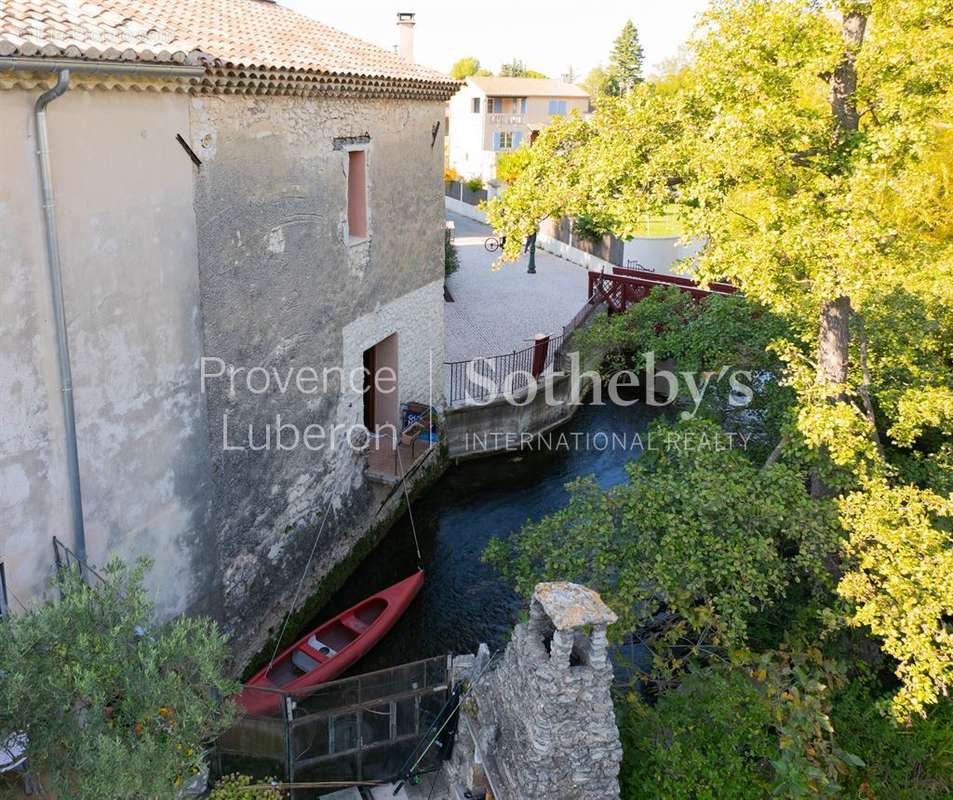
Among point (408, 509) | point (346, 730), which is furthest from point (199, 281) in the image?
point (408, 509)

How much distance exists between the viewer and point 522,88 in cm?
6131

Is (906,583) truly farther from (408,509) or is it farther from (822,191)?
(408,509)

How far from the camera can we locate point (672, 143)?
Answer: 1106cm

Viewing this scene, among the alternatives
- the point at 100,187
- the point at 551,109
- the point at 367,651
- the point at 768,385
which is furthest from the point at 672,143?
the point at 551,109

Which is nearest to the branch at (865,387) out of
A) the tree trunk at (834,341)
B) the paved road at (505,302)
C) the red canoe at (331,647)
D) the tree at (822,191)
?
the tree at (822,191)

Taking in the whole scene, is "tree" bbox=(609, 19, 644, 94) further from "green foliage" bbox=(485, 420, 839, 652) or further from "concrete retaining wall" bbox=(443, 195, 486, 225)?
"green foliage" bbox=(485, 420, 839, 652)

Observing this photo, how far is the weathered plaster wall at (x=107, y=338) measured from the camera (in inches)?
344

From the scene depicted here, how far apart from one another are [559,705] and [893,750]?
473cm

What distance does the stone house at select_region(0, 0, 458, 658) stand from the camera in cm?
888

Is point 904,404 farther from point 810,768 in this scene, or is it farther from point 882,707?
point 810,768

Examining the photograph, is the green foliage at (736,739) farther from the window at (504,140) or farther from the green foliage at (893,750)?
the window at (504,140)

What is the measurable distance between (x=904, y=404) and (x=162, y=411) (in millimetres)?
9409

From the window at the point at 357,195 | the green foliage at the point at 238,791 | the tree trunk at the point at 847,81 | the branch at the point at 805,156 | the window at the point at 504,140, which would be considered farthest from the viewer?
the window at the point at 504,140

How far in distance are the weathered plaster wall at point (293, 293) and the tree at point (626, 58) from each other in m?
72.2
